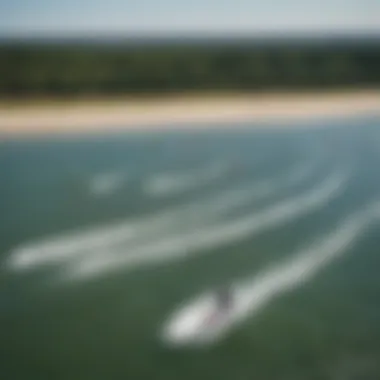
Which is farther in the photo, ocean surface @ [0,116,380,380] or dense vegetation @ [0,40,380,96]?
dense vegetation @ [0,40,380,96]

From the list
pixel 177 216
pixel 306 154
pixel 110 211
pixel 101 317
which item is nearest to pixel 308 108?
pixel 306 154

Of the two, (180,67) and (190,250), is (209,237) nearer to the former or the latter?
(190,250)

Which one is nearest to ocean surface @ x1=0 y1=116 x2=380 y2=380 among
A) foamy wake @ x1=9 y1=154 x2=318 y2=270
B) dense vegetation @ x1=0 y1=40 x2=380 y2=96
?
foamy wake @ x1=9 y1=154 x2=318 y2=270

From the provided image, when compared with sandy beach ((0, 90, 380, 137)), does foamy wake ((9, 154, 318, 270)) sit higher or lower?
Result: lower

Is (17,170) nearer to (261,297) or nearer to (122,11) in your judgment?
(122,11)

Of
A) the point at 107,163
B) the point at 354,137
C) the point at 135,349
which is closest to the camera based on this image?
the point at 135,349

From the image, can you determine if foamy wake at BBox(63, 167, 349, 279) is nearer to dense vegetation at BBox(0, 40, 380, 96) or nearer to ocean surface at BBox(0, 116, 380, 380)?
ocean surface at BBox(0, 116, 380, 380)

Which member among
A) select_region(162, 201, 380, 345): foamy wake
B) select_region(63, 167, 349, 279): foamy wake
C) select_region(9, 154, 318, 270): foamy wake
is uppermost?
select_region(9, 154, 318, 270): foamy wake
